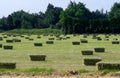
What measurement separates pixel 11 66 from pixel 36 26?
15659 centimetres

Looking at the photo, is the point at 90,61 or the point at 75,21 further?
the point at 75,21

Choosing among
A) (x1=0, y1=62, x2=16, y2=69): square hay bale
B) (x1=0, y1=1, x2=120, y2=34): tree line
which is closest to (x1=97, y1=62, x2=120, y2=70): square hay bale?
(x1=0, y1=62, x2=16, y2=69): square hay bale

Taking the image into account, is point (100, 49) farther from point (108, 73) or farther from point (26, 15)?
point (26, 15)

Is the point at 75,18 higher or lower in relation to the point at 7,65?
higher

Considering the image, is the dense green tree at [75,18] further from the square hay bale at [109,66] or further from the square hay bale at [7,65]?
the square hay bale at [109,66]

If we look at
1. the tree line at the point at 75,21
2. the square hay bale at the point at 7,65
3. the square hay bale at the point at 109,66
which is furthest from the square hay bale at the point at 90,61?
the tree line at the point at 75,21

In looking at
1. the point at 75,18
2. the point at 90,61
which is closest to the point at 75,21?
the point at 75,18

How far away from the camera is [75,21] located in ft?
425

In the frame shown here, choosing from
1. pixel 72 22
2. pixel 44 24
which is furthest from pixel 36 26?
pixel 72 22

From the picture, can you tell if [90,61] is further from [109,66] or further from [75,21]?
[75,21]

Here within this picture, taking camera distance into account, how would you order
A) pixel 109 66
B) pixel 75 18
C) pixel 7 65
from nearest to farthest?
pixel 109 66
pixel 7 65
pixel 75 18

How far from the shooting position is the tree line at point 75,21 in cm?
12688

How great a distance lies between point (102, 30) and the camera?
128 meters

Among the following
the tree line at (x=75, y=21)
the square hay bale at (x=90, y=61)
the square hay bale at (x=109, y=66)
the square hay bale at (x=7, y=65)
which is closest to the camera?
the square hay bale at (x=109, y=66)
